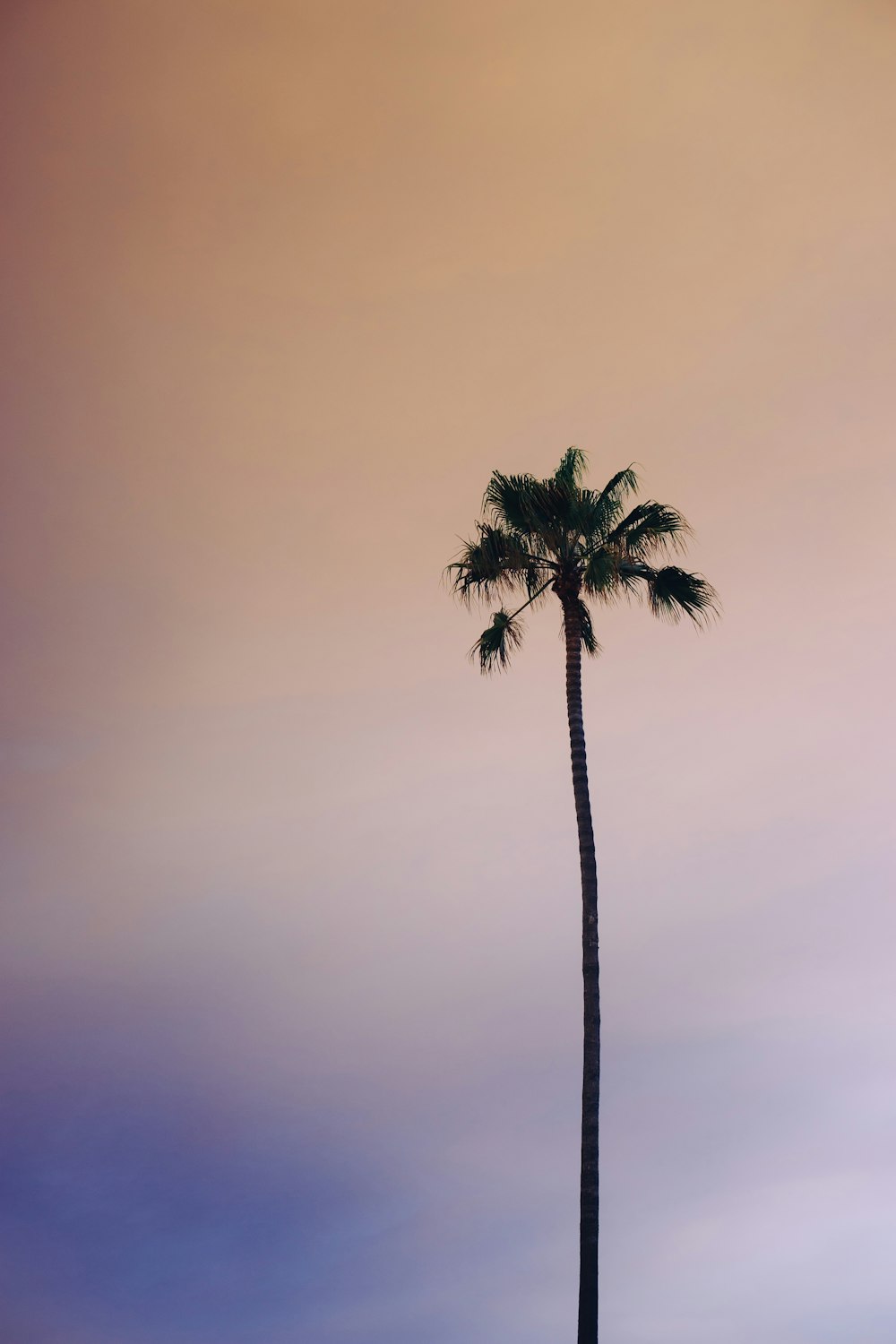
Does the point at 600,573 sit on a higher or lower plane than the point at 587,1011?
higher

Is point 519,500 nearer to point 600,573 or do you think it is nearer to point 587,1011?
point 600,573

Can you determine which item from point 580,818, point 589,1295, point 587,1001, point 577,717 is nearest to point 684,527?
point 577,717

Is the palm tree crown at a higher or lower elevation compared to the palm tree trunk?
higher

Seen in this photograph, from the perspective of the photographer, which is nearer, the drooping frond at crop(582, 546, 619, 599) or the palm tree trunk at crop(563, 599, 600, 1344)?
the palm tree trunk at crop(563, 599, 600, 1344)

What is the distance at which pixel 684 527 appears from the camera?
27.3m

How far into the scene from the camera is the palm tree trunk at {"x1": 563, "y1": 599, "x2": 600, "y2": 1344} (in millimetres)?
20750

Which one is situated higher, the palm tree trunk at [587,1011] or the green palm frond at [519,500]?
the green palm frond at [519,500]

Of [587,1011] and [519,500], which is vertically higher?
[519,500]

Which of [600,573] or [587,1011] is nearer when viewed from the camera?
[587,1011]

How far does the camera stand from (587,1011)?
22875 millimetres

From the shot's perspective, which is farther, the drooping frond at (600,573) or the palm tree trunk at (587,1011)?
the drooping frond at (600,573)

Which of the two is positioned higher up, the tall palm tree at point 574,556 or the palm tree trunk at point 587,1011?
the tall palm tree at point 574,556

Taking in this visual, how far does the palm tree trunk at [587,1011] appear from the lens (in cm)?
2075

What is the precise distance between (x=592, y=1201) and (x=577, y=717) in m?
9.39
